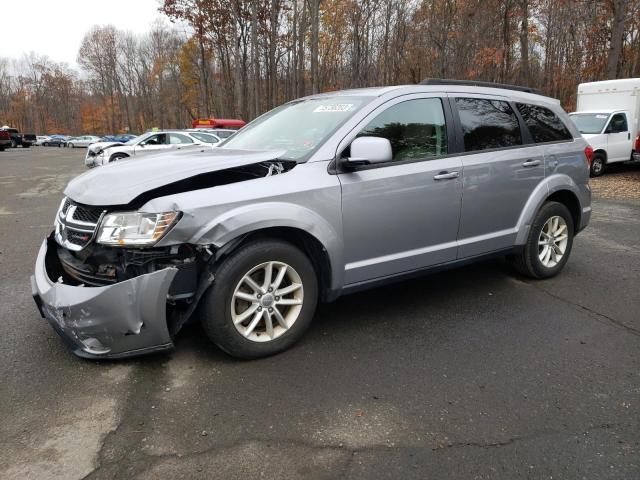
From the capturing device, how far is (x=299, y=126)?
152 inches

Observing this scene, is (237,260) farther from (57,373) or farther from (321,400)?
(57,373)

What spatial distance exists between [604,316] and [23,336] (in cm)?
452

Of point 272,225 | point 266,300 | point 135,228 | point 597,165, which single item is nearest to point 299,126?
point 272,225

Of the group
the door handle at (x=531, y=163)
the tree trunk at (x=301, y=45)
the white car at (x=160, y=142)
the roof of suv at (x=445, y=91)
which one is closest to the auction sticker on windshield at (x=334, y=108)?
the roof of suv at (x=445, y=91)

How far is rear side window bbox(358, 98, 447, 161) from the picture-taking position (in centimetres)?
362

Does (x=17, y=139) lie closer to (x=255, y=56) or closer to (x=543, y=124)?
(x=255, y=56)

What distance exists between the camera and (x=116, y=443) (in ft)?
7.72

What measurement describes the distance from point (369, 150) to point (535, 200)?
2.11 metres

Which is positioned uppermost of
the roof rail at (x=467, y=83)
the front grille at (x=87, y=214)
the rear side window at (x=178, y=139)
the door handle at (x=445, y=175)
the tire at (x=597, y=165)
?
the roof rail at (x=467, y=83)

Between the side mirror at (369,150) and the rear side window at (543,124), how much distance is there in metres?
2.05

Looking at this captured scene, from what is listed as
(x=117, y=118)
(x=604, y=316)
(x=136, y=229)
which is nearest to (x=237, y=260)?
(x=136, y=229)

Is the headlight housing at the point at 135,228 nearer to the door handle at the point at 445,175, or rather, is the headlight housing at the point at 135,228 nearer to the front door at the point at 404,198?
the front door at the point at 404,198

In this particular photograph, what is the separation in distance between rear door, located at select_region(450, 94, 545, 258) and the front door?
166mm

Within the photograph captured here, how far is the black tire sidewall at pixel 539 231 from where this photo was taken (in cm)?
459
